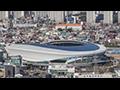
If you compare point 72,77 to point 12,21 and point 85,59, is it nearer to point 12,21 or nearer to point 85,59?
point 85,59

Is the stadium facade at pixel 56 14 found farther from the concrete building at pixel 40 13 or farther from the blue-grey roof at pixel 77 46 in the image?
the blue-grey roof at pixel 77 46

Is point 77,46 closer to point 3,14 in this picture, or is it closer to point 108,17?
point 108,17

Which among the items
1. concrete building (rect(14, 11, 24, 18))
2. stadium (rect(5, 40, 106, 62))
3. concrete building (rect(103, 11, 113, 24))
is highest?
concrete building (rect(14, 11, 24, 18))

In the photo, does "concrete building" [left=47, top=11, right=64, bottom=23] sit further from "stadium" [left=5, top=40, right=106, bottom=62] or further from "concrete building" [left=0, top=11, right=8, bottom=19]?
"concrete building" [left=0, top=11, right=8, bottom=19]

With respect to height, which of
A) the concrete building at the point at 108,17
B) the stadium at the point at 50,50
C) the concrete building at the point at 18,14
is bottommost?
the stadium at the point at 50,50

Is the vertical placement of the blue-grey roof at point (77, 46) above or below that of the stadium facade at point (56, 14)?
below

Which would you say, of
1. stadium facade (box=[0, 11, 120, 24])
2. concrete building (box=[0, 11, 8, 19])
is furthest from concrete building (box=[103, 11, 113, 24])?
concrete building (box=[0, 11, 8, 19])

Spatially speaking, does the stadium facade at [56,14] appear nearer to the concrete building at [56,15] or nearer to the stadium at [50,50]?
the concrete building at [56,15]

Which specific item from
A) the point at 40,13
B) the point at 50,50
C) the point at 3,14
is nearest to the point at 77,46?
the point at 50,50

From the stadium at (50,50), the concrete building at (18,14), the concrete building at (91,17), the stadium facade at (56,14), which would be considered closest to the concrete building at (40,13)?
the stadium facade at (56,14)
